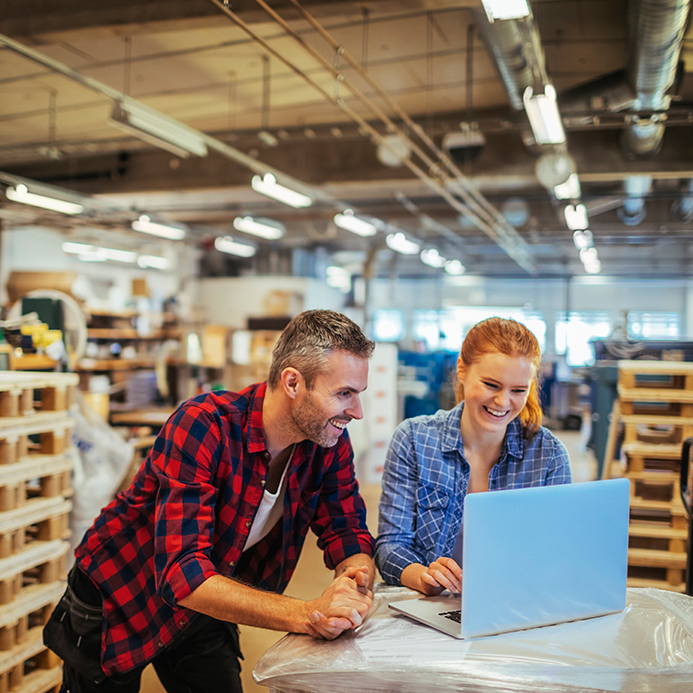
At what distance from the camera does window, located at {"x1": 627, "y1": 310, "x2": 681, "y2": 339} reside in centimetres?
1783

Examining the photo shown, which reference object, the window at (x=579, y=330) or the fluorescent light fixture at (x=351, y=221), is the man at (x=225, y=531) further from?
the window at (x=579, y=330)

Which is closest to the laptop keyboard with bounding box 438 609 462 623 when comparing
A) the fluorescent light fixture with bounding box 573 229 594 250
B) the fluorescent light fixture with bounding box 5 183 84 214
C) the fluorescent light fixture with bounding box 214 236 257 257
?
the fluorescent light fixture with bounding box 5 183 84 214

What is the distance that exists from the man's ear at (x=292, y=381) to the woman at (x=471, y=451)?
0.49 meters

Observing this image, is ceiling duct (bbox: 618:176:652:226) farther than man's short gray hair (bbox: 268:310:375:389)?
Yes

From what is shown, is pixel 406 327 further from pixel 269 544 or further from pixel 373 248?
pixel 269 544

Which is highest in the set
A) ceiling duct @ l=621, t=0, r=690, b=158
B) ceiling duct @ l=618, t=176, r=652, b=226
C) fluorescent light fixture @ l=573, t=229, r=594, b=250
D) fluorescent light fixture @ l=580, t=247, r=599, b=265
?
ceiling duct @ l=618, t=176, r=652, b=226

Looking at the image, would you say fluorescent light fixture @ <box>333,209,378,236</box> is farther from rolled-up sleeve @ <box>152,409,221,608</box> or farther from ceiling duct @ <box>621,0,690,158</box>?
rolled-up sleeve @ <box>152,409,221,608</box>

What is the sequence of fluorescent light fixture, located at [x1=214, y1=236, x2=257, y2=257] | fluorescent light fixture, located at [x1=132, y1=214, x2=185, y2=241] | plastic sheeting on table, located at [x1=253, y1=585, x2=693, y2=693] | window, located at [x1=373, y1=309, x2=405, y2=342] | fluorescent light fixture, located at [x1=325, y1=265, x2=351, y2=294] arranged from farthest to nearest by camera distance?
window, located at [x1=373, y1=309, x2=405, y2=342]
fluorescent light fixture, located at [x1=325, y1=265, x2=351, y2=294]
fluorescent light fixture, located at [x1=214, y1=236, x2=257, y2=257]
fluorescent light fixture, located at [x1=132, y1=214, x2=185, y2=241]
plastic sheeting on table, located at [x1=253, y1=585, x2=693, y2=693]

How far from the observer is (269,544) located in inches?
75.2

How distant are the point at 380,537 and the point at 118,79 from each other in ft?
24.3

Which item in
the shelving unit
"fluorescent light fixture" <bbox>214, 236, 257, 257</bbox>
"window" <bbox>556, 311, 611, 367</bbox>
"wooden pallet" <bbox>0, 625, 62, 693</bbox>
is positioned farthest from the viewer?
"window" <bbox>556, 311, 611, 367</bbox>

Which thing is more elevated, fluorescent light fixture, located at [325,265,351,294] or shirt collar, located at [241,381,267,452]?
fluorescent light fixture, located at [325,265,351,294]

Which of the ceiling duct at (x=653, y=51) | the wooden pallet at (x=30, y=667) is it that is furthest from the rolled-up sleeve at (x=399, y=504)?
the ceiling duct at (x=653, y=51)

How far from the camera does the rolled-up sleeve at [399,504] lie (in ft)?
6.19
